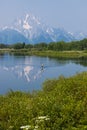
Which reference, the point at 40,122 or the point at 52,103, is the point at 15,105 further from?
the point at 40,122

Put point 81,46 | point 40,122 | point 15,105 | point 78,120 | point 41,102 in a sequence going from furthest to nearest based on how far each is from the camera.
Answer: point 81,46, point 15,105, point 41,102, point 78,120, point 40,122

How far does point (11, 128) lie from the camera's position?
788cm

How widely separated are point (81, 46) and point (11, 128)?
12560 centimetres

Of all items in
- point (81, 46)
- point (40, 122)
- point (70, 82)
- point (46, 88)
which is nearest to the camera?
point (40, 122)

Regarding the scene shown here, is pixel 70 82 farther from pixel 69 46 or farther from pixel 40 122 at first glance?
pixel 69 46

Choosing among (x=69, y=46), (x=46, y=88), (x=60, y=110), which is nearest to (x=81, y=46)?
(x=69, y=46)

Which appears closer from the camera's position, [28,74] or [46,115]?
[46,115]

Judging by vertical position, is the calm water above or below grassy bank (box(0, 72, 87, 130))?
below

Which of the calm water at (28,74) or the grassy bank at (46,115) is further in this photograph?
the calm water at (28,74)

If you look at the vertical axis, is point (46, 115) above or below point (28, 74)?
above

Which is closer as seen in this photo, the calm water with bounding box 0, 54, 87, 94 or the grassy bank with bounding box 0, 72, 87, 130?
the grassy bank with bounding box 0, 72, 87, 130

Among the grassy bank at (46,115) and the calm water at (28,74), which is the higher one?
the grassy bank at (46,115)

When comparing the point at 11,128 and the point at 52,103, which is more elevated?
the point at 52,103

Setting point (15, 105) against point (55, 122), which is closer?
point (55, 122)
